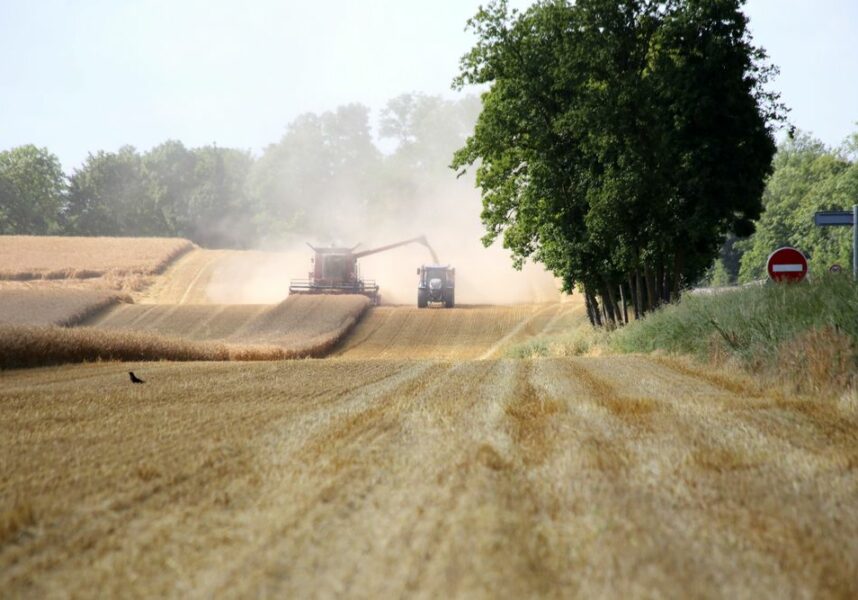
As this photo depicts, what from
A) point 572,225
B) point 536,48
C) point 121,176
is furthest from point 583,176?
point 121,176

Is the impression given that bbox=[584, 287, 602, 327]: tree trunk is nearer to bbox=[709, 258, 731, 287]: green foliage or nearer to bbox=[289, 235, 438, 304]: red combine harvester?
bbox=[289, 235, 438, 304]: red combine harvester

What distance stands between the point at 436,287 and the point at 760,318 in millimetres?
37097

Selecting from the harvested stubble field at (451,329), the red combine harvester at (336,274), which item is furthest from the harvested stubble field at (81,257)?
the harvested stubble field at (451,329)

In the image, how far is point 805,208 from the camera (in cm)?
6906

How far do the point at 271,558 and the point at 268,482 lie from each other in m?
1.18

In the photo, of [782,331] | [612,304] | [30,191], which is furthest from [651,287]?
[30,191]

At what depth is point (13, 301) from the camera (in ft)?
148

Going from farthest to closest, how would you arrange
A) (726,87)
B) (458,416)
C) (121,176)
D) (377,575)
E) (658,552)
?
(121,176), (726,87), (458,416), (658,552), (377,575)

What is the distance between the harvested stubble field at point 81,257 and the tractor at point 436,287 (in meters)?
24.1

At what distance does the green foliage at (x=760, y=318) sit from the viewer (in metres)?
9.69

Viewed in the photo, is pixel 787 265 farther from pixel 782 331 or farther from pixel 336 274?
pixel 336 274

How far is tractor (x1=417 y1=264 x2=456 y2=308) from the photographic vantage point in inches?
1892

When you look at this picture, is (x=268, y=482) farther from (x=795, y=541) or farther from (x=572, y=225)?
(x=572, y=225)

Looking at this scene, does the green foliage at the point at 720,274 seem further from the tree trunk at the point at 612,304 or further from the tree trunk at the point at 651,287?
the tree trunk at the point at 651,287
